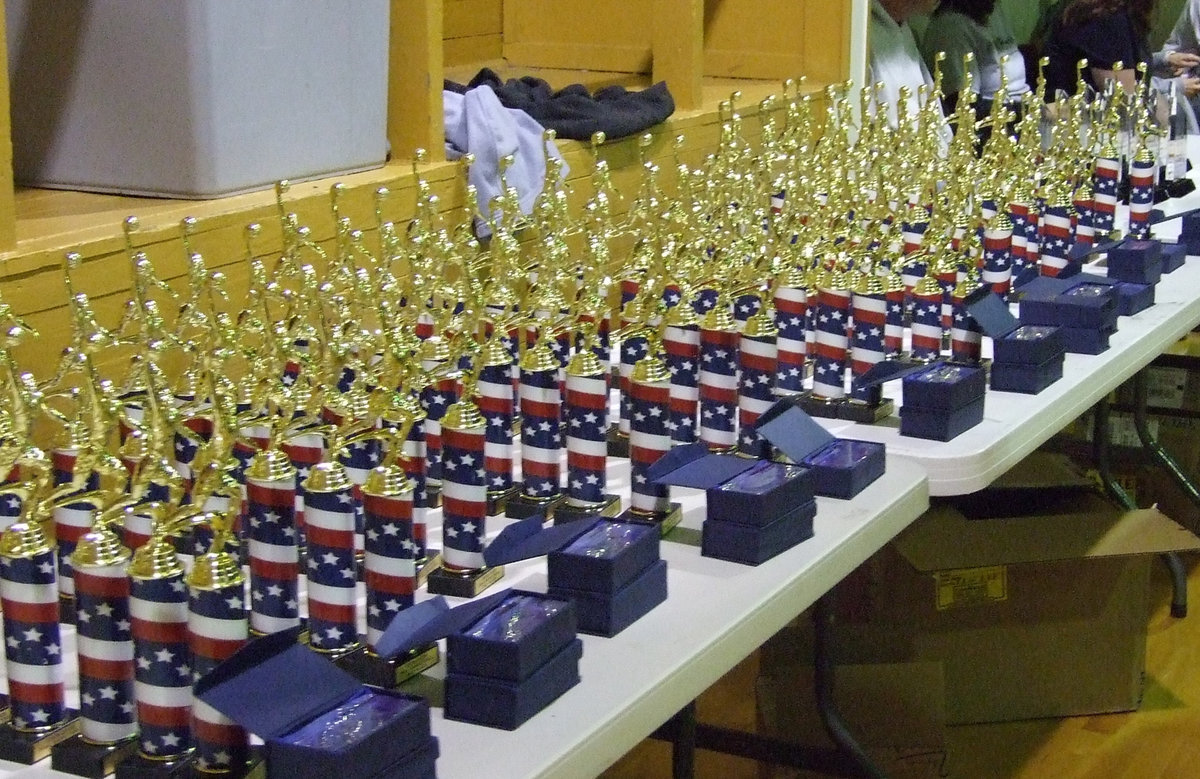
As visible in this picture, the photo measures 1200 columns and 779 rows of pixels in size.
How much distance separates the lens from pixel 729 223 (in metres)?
2.21

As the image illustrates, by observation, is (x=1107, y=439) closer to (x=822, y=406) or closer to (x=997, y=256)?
(x=997, y=256)

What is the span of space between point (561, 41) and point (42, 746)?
2.96 meters

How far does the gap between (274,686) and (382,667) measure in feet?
0.55

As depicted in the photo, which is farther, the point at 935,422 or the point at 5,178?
the point at 935,422

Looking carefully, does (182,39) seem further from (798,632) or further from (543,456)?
(798,632)

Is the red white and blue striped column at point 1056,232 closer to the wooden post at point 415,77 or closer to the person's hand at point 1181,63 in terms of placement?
the wooden post at point 415,77

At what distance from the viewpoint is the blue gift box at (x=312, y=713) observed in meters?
1.07

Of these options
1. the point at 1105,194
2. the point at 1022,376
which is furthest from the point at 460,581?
the point at 1105,194

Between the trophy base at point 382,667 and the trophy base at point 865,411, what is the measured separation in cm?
86

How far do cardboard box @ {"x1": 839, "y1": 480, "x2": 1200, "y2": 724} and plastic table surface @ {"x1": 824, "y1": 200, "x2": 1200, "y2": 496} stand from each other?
38 cm

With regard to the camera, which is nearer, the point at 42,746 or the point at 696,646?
the point at 42,746

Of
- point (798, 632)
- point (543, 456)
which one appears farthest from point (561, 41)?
point (543, 456)

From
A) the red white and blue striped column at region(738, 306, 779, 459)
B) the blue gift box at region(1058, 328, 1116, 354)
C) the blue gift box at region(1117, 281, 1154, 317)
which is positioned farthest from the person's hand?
the red white and blue striped column at region(738, 306, 779, 459)

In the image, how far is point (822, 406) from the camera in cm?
204
